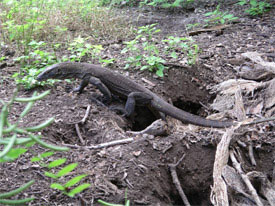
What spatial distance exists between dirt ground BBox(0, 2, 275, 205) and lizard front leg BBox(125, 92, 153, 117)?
17cm

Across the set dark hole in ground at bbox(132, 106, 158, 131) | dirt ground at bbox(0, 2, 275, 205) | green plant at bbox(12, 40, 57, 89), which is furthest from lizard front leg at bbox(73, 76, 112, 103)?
dark hole in ground at bbox(132, 106, 158, 131)

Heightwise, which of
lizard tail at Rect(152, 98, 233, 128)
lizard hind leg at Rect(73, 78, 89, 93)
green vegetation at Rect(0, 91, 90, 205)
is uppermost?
green vegetation at Rect(0, 91, 90, 205)

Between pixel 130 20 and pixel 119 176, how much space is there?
5301mm

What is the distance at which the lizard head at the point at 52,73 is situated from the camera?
4809 mm

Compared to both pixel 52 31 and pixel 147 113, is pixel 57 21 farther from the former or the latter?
pixel 147 113

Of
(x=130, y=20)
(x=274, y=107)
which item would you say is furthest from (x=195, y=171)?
(x=130, y=20)

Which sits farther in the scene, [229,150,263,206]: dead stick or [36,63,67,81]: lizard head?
[36,63,67,81]: lizard head

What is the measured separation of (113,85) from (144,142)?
1.49 metres

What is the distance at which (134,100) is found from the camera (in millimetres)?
4922

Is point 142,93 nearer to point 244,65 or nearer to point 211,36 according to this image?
point 244,65

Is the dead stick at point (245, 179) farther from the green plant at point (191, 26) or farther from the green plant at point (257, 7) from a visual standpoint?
the green plant at point (257, 7)

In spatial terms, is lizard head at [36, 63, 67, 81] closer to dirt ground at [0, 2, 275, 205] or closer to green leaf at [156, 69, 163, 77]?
dirt ground at [0, 2, 275, 205]

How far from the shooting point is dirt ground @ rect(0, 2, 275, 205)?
3037 millimetres

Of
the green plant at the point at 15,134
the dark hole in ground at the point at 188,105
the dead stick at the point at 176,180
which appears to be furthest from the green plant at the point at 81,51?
the green plant at the point at 15,134
